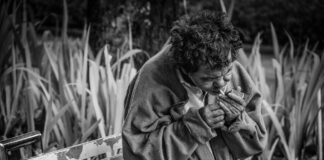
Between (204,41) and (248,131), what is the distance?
0.38 meters

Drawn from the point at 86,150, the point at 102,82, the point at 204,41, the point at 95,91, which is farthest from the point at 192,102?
the point at 102,82

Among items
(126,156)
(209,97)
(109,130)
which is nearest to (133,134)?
(126,156)

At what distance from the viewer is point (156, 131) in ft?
4.35

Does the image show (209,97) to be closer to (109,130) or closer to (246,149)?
(246,149)

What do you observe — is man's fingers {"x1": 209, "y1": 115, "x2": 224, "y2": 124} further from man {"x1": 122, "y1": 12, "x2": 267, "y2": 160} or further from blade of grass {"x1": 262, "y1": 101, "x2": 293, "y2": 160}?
blade of grass {"x1": 262, "y1": 101, "x2": 293, "y2": 160}

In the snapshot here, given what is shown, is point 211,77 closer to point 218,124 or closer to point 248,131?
point 218,124

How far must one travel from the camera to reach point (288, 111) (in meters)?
2.53

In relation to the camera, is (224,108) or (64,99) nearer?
(224,108)

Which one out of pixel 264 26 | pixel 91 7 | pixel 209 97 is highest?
pixel 91 7

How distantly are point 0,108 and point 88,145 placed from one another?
3.70ft

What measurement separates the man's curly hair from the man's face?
0.02m

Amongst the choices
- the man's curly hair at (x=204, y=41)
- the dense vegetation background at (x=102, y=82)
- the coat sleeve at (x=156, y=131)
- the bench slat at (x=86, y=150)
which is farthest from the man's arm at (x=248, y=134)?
the dense vegetation background at (x=102, y=82)

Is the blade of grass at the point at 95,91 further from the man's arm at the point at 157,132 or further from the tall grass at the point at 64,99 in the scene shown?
the man's arm at the point at 157,132

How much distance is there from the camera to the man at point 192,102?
1.21 m
